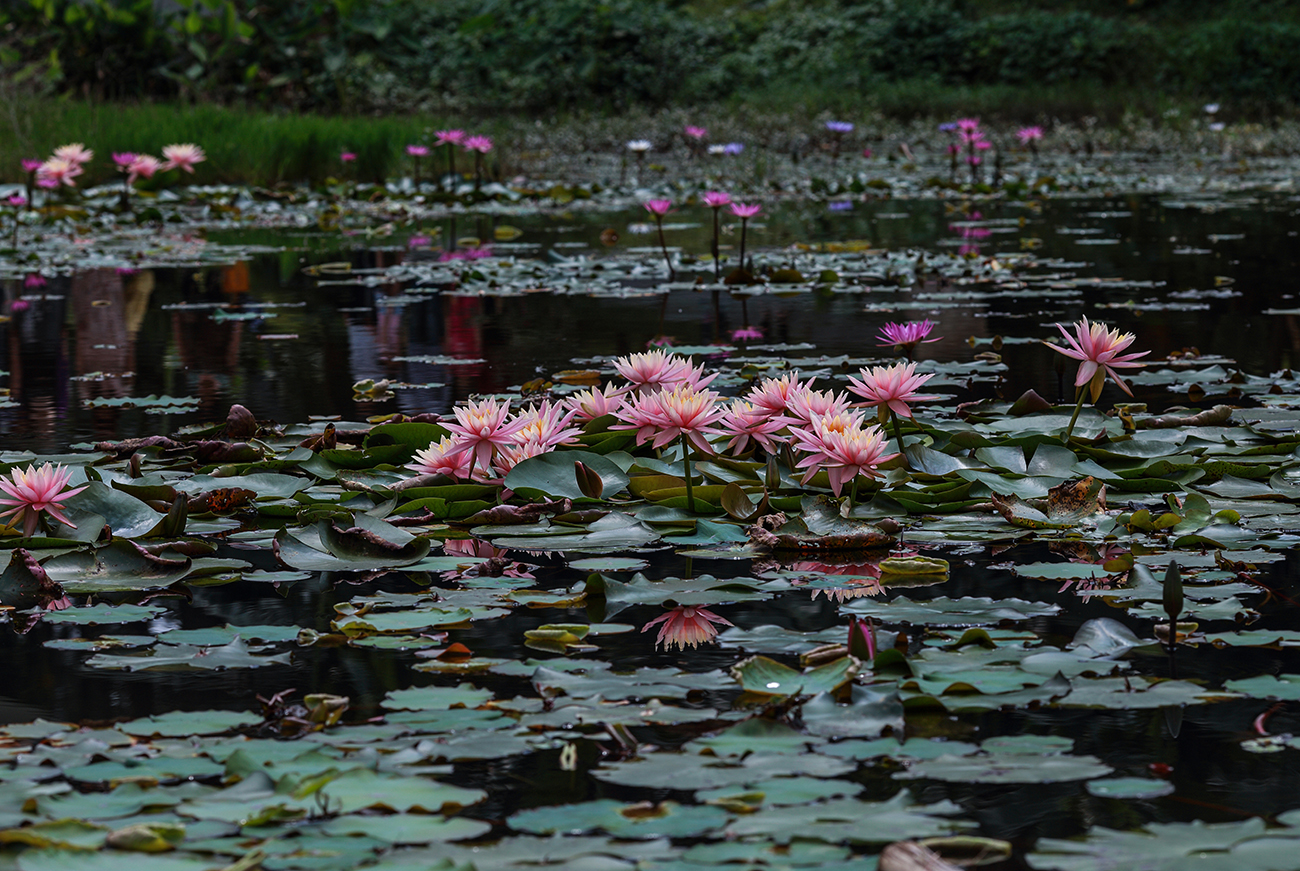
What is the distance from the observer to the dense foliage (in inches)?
677

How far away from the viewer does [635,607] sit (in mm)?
2223

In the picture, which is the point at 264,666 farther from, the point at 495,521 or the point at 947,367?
the point at 947,367

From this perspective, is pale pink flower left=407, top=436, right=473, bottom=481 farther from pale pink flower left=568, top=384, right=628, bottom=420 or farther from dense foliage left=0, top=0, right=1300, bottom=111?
dense foliage left=0, top=0, right=1300, bottom=111

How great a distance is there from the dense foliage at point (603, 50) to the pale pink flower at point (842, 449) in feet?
47.0

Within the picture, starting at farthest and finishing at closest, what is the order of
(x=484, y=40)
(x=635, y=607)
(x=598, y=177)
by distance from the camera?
(x=484, y=40), (x=598, y=177), (x=635, y=607)

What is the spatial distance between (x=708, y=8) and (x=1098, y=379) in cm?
2608

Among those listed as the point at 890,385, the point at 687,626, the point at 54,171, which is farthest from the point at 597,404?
the point at 54,171

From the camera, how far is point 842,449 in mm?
2471

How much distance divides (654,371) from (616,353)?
1.87 metres

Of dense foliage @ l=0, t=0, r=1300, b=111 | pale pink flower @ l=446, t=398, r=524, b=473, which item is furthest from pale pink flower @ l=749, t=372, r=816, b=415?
dense foliage @ l=0, t=0, r=1300, b=111

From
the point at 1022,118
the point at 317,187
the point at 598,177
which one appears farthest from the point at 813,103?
the point at 317,187

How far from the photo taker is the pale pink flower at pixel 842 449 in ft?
8.08

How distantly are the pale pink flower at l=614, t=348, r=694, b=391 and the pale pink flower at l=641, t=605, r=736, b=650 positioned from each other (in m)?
0.72

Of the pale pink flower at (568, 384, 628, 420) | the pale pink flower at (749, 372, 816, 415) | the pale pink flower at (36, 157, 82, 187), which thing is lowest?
the pale pink flower at (568, 384, 628, 420)
